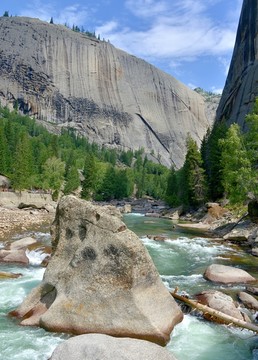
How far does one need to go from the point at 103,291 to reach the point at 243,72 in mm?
85910

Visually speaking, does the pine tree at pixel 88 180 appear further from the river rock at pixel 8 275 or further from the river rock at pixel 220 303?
the river rock at pixel 220 303

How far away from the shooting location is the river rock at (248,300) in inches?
522

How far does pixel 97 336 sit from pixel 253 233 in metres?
23.7

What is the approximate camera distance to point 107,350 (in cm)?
778

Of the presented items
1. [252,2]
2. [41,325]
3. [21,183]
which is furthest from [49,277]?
[252,2]

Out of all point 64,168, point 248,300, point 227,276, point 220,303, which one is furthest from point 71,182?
point 220,303

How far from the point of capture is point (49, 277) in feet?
41.7

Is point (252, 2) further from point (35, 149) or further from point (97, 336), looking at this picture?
point (97, 336)

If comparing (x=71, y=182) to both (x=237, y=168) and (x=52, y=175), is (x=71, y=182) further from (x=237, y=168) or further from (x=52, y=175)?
(x=237, y=168)

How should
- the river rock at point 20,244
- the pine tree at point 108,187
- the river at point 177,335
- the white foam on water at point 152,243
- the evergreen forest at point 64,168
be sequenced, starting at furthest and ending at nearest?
the pine tree at point 108,187 < the evergreen forest at point 64,168 < the white foam on water at point 152,243 < the river rock at point 20,244 < the river at point 177,335

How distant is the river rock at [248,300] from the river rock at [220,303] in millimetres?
822

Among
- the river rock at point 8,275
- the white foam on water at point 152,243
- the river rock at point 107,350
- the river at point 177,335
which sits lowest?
the white foam on water at point 152,243

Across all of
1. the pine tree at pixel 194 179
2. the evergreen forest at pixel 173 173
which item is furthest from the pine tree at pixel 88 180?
the pine tree at pixel 194 179

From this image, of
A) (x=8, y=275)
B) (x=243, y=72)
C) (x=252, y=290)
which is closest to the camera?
(x=252, y=290)
